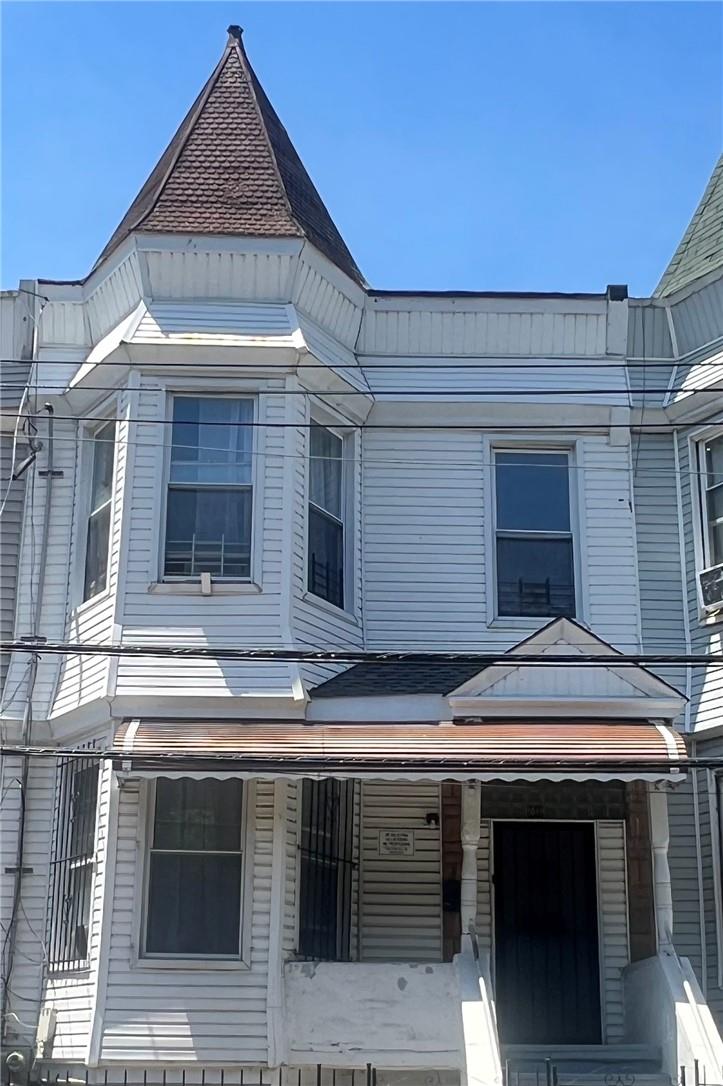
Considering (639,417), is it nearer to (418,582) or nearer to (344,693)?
(418,582)

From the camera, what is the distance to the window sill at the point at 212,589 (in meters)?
12.8

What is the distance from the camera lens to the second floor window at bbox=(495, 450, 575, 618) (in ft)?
47.0

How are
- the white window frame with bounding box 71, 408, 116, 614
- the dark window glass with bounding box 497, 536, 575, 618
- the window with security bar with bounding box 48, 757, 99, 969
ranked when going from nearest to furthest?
the window with security bar with bounding box 48, 757, 99, 969
the white window frame with bounding box 71, 408, 116, 614
the dark window glass with bounding box 497, 536, 575, 618

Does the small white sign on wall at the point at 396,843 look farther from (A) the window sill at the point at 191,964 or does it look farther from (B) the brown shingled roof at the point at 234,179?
(B) the brown shingled roof at the point at 234,179

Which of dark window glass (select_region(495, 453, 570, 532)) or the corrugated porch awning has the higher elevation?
dark window glass (select_region(495, 453, 570, 532))

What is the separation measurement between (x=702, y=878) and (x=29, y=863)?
6391 millimetres

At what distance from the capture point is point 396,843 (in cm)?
1325

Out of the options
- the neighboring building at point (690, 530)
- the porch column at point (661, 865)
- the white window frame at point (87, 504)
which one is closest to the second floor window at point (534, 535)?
the neighboring building at point (690, 530)

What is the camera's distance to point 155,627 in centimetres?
1266

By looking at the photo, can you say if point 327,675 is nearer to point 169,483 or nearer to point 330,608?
point 330,608

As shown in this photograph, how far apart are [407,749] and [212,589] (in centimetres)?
246

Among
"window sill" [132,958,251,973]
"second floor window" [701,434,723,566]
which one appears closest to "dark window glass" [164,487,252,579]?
"window sill" [132,958,251,973]

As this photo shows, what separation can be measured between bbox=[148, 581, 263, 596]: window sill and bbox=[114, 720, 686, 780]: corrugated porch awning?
1239 millimetres

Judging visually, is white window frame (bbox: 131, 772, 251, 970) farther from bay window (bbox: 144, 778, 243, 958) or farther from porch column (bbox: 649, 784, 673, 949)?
porch column (bbox: 649, 784, 673, 949)
